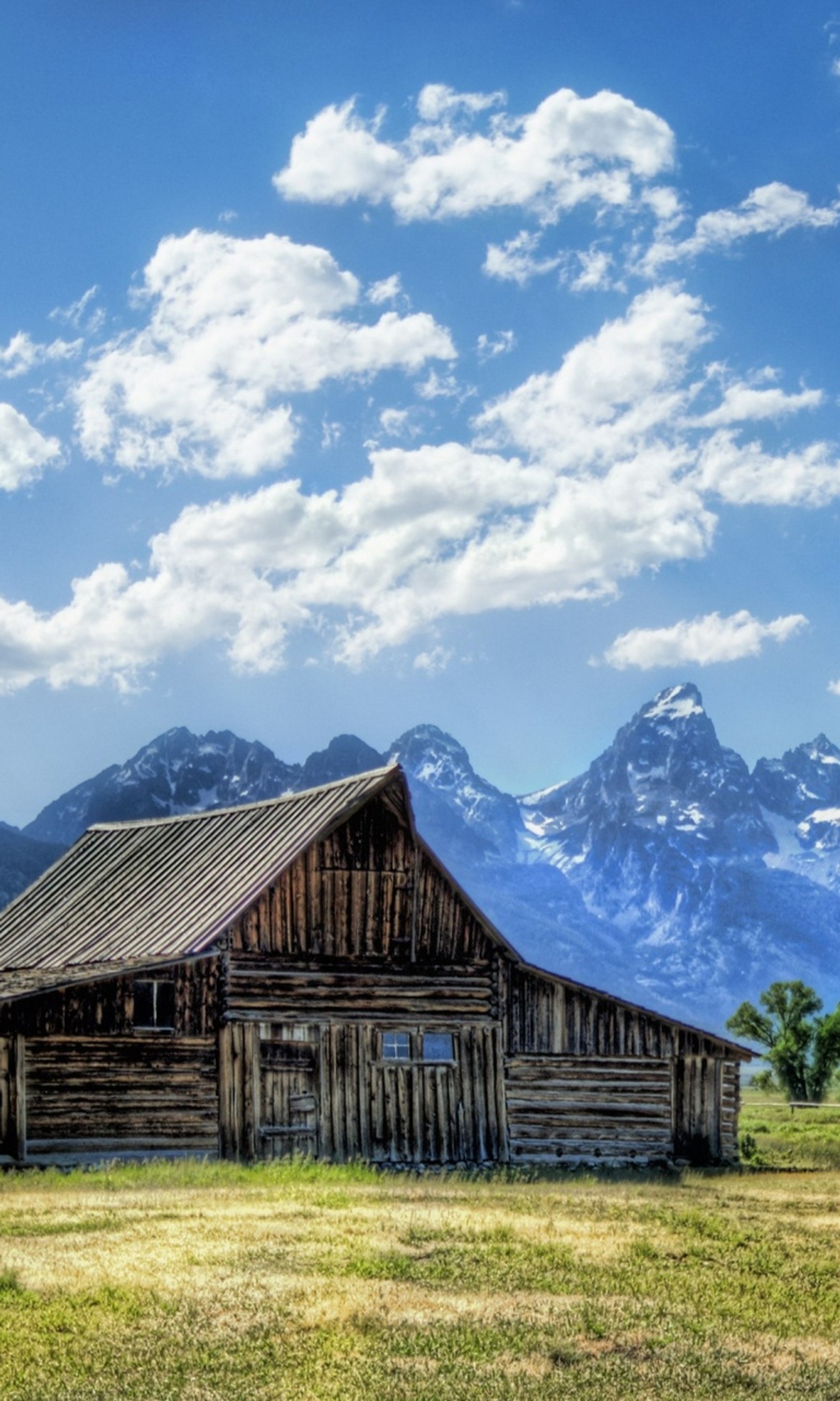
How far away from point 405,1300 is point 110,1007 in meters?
20.4

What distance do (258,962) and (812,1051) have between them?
4758 cm

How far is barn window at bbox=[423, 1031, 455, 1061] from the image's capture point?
38156 mm

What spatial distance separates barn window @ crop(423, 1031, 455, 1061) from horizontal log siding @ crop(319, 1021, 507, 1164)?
17cm

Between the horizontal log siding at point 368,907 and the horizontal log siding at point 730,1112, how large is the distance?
7313 millimetres

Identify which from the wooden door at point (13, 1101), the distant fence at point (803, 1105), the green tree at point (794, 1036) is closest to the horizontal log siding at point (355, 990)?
the wooden door at point (13, 1101)

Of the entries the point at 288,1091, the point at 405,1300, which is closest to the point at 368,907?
the point at 288,1091

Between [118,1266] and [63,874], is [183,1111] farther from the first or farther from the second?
[118,1266]

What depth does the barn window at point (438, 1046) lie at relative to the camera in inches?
1502

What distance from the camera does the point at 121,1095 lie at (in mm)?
34375

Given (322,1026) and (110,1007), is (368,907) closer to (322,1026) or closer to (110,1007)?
(322,1026)

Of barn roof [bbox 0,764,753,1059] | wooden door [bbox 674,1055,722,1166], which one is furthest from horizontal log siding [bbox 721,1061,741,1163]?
barn roof [bbox 0,764,753,1059]

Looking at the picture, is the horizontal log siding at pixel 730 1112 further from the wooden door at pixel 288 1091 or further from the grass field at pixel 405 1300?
the grass field at pixel 405 1300

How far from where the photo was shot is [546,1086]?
129ft

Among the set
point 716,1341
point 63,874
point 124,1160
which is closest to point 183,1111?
point 124,1160
